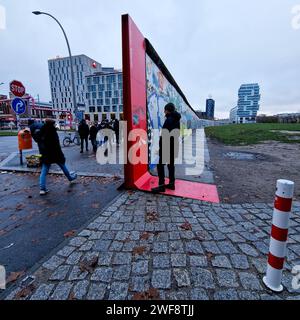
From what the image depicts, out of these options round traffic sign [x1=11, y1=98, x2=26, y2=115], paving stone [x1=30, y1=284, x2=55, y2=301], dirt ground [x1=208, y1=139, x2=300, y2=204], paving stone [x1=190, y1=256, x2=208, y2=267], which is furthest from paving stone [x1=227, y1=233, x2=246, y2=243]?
round traffic sign [x1=11, y1=98, x2=26, y2=115]

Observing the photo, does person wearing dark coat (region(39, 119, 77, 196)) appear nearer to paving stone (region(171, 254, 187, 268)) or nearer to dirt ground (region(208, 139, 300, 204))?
paving stone (region(171, 254, 187, 268))

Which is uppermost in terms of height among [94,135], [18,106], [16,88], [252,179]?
[16,88]

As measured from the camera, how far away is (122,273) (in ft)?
7.52

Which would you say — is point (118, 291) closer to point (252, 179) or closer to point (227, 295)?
point (227, 295)

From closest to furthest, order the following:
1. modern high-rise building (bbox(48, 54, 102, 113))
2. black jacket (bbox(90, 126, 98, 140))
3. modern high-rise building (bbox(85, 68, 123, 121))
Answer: black jacket (bbox(90, 126, 98, 140)) < modern high-rise building (bbox(85, 68, 123, 121)) < modern high-rise building (bbox(48, 54, 102, 113))

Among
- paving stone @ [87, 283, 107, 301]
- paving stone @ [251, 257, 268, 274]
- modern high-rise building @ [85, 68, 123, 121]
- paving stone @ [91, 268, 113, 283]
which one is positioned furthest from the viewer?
modern high-rise building @ [85, 68, 123, 121]

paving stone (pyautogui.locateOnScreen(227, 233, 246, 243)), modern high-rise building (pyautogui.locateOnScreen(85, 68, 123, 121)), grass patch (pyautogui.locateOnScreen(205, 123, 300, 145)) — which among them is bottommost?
paving stone (pyautogui.locateOnScreen(227, 233, 246, 243))

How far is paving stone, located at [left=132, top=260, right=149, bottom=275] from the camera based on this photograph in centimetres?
231

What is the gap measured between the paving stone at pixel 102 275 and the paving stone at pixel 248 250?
1.76 m

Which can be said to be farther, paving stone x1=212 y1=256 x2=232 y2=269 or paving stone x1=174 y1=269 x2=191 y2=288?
paving stone x1=212 y1=256 x2=232 y2=269

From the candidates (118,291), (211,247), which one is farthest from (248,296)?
(118,291)

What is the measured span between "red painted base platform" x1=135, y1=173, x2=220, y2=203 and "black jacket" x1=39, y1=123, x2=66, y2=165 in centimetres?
229

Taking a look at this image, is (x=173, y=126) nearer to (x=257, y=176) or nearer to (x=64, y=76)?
(x=257, y=176)

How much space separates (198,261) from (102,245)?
1.32 meters
